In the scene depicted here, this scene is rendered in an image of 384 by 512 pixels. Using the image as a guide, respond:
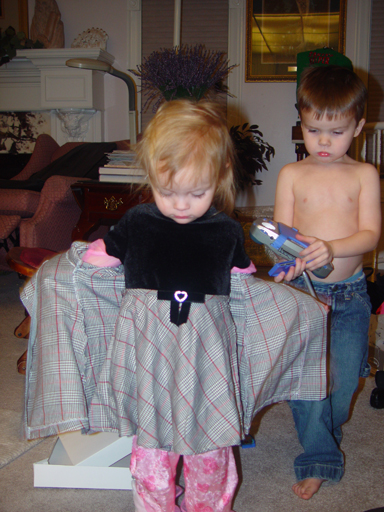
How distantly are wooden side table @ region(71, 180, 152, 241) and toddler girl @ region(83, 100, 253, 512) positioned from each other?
1.25m

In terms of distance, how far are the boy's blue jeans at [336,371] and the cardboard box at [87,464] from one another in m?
0.44

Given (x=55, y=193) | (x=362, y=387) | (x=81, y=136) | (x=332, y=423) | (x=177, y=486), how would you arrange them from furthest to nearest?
(x=81, y=136), (x=55, y=193), (x=362, y=387), (x=332, y=423), (x=177, y=486)

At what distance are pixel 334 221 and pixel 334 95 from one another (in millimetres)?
290

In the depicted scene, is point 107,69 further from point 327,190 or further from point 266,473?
point 266,473

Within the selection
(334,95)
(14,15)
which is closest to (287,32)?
(14,15)

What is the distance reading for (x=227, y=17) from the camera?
369 centimetres

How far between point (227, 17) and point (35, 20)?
1631mm

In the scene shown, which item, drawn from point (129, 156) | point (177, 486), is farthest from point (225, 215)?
point (129, 156)

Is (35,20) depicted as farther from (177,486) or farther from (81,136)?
(177,486)

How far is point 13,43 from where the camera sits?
3.69 metres

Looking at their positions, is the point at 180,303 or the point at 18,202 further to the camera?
the point at 18,202

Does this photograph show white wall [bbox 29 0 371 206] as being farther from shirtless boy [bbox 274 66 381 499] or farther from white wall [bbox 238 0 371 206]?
shirtless boy [bbox 274 66 381 499]

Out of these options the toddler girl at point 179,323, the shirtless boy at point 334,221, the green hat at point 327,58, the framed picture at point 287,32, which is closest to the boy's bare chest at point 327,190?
the shirtless boy at point 334,221

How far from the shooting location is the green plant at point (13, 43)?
146 inches
